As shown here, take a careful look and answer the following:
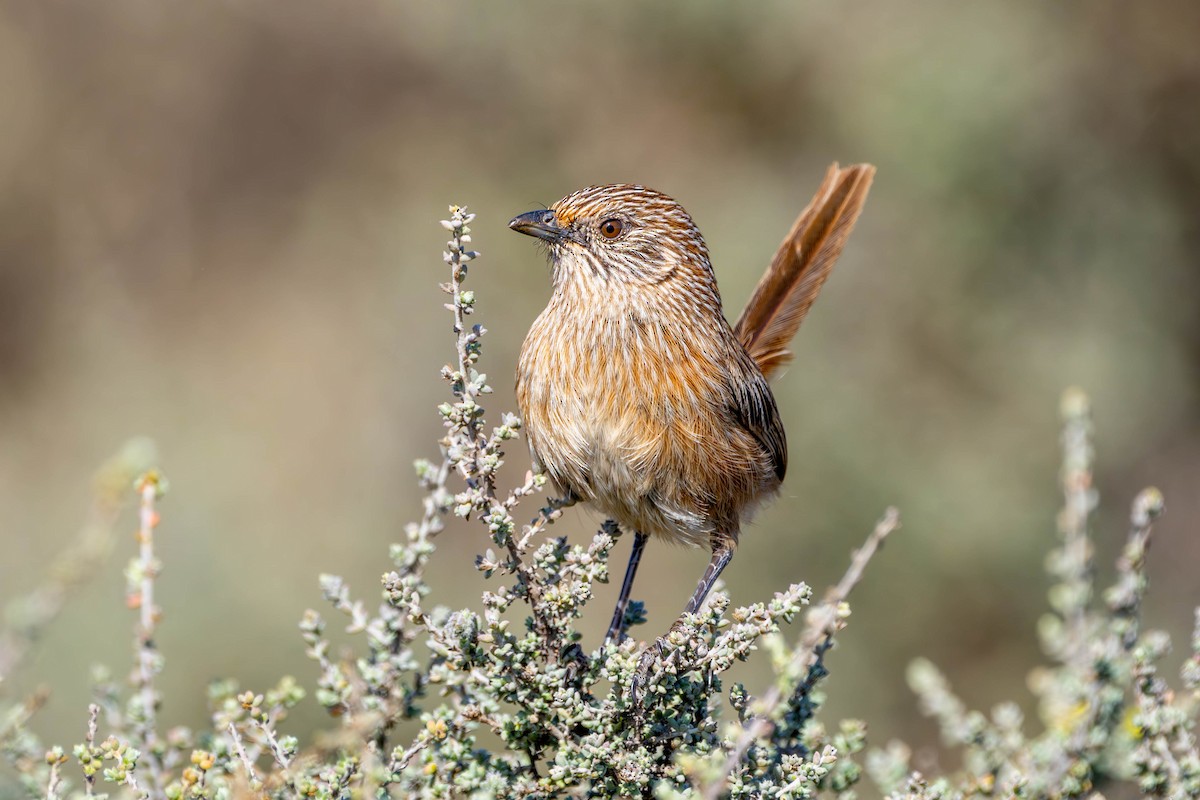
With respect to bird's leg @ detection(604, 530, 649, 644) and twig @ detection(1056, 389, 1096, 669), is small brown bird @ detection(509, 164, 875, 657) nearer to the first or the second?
bird's leg @ detection(604, 530, 649, 644)

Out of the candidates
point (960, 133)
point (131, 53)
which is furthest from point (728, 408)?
point (131, 53)

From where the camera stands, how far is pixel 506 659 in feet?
9.38

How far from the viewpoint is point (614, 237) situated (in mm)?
4160

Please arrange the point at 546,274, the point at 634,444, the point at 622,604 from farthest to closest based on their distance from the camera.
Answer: the point at 546,274
the point at 634,444
the point at 622,604

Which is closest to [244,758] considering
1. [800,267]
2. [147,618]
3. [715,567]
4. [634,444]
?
[147,618]

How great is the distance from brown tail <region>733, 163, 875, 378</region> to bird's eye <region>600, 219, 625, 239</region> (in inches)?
37.2

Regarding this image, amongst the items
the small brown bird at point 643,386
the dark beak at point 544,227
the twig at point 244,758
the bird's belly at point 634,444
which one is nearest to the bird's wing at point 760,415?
the small brown bird at point 643,386

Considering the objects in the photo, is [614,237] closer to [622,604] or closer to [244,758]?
[622,604]

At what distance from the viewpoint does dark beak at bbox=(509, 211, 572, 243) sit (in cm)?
409

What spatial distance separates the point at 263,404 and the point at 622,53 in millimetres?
4202

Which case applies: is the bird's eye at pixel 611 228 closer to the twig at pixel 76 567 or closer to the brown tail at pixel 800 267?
the brown tail at pixel 800 267

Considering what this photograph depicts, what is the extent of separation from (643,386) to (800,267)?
140cm

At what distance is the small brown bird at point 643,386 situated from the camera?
375cm

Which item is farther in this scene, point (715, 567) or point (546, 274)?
point (546, 274)
